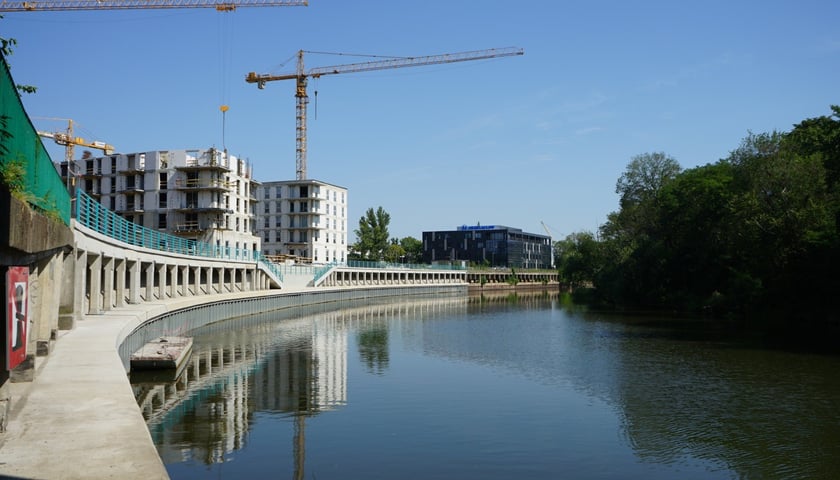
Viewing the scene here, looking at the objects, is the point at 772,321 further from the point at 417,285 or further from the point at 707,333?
the point at 417,285

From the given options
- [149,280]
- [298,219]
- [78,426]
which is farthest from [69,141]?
[78,426]

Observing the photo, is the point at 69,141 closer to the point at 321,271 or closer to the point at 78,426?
the point at 321,271

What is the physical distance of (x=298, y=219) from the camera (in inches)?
4906

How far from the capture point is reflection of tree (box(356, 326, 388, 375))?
3200 cm

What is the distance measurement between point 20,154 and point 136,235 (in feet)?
114

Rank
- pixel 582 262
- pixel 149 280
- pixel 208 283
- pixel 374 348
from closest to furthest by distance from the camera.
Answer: pixel 374 348 < pixel 149 280 < pixel 208 283 < pixel 582 262

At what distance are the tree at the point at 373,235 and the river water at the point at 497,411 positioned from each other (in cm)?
10348

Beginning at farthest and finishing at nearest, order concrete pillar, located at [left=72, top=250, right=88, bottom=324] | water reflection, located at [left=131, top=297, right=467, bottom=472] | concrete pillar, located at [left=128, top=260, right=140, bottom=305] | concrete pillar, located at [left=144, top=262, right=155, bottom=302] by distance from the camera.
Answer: concrete pillar, located at [left=144, top=262, right=155, bottom=302] < concrete pillar, located at [left=128, top=260, right=140, bottom=305] < concrete pillar, located at [left=72, top=250, right=88, bottom=324] < water reflection, located at [left=131, top=297, right=467, bottom=472]

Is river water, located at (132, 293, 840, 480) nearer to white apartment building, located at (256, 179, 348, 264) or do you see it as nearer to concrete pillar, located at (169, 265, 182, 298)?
concrete pillar, located at (169, 265, 182, 298)

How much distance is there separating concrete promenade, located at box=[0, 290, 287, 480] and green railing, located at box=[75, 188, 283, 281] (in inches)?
564

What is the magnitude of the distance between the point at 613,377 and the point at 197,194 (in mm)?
78710

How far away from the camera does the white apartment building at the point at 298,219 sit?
12381 cm

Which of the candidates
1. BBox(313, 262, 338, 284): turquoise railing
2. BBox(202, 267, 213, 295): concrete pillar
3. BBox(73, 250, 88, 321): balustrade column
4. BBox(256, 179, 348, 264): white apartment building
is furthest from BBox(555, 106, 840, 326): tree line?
BBox(256, 179, 348, 264): white apartment building

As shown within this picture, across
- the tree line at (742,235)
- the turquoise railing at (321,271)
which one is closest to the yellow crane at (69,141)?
the turquoise railing at (321,271)
